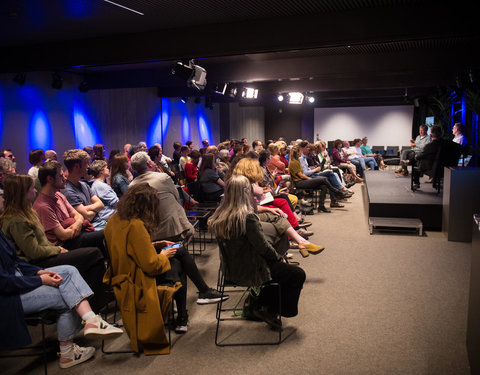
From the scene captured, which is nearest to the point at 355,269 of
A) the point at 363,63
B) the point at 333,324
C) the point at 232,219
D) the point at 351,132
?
the point at 333,324

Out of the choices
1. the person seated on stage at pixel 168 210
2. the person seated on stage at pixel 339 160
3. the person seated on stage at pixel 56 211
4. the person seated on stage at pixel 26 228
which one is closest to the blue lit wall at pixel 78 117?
the person seated on stage at pixel 56 211

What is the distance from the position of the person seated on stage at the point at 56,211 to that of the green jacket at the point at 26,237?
0.34 metres

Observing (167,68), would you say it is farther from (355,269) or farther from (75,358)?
(75,358)

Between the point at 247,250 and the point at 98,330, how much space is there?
45.4 inches

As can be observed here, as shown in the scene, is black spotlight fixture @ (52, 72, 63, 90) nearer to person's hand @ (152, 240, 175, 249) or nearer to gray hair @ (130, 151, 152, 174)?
gray hair @ (130, 151, 152, 174)

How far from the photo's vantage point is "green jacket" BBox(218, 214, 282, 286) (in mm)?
3066

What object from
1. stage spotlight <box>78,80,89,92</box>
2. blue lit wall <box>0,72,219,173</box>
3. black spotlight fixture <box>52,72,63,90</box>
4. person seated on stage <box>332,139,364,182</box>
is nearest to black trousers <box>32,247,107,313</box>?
blue lit wall <box>0,72,219,173</box>

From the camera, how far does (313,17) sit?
5203mm

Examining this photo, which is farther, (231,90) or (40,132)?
(231,90)

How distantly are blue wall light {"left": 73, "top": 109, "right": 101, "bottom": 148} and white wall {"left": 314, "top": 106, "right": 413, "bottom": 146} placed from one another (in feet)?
40.3

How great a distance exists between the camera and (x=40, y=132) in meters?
8.94

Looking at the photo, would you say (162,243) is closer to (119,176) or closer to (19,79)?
(119,176)

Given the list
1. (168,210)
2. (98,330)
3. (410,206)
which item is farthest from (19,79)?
(410,206)

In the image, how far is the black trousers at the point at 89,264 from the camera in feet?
10.6
